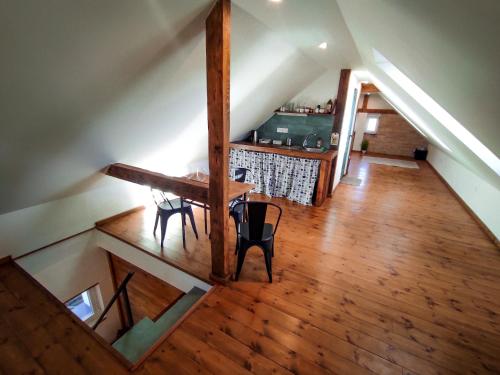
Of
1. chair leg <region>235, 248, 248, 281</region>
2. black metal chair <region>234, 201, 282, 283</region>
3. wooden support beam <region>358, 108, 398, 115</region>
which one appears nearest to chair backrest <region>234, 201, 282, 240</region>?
black metal chair <region>234, 201, 282, 283</region>

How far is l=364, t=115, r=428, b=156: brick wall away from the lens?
9.00 metres

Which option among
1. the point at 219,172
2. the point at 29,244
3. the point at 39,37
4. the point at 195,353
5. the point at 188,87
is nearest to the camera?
the point at 39,37

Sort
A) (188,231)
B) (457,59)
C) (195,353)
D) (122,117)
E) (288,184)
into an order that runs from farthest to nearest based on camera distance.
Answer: (288,184)
(188,231)
(122,117)
(195,353)
(457,59)

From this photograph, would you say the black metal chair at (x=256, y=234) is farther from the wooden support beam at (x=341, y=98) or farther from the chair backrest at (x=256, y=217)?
the wooden support beam at (x=341, y=98)

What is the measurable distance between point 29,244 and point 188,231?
1.80 metres

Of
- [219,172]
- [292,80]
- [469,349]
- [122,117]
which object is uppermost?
[292,80]

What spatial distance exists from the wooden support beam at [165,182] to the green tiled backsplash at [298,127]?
2725 mm

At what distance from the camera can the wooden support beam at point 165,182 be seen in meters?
2.12

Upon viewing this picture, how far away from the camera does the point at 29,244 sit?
2.72 meters

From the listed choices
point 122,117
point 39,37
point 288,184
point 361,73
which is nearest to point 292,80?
point 361,73

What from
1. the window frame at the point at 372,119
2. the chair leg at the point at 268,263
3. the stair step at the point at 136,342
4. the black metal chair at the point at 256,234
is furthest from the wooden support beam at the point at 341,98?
the window frame at the point at 372,119

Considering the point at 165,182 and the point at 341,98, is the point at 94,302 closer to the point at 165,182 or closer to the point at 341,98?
the point at 165,182

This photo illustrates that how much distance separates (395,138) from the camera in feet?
30.4

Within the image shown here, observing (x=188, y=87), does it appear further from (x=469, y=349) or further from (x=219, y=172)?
(x=469, y=349)
